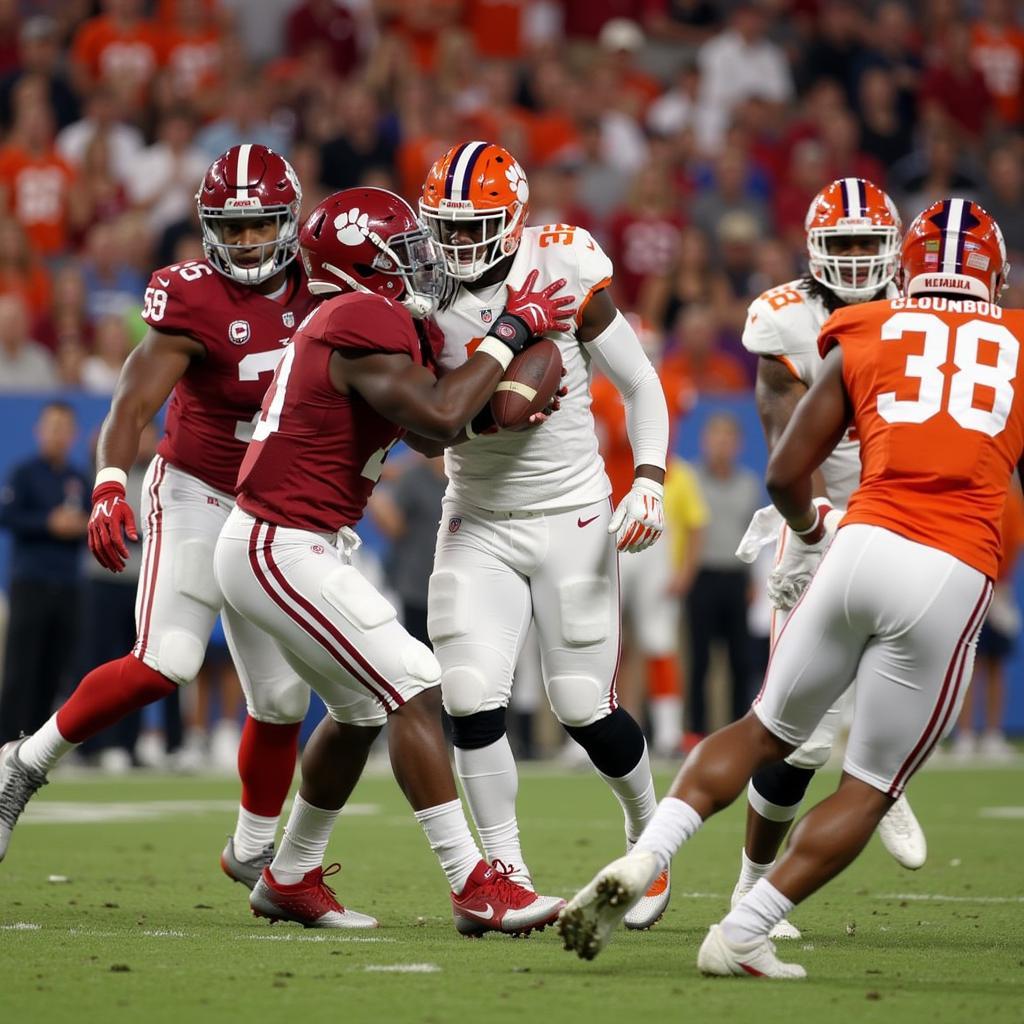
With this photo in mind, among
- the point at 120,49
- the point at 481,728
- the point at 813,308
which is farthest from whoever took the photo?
the point at 120,49

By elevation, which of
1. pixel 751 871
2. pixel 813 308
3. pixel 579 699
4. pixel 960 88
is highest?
pixel 960 88

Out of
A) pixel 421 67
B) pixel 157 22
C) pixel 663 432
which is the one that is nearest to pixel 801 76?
pixel 421 67

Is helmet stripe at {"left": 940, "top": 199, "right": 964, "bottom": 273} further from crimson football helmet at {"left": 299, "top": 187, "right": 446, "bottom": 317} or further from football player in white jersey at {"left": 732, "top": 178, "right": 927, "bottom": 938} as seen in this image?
crimson football helmet at {"left": 299, "top": 187, "right": 446, "bottom": 317}

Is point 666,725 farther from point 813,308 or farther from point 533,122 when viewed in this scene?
point 813,308

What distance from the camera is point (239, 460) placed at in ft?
18.2

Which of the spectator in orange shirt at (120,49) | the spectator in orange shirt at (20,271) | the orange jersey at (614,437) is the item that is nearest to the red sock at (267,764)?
the orange jersey at (614,437)

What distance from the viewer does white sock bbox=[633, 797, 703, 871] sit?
407 cm

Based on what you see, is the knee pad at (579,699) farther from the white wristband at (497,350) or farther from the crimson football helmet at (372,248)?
the crimson football helmet at (372,248)

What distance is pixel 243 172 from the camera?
213 inches

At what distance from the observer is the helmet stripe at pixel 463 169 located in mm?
4988

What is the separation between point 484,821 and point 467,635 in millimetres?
505

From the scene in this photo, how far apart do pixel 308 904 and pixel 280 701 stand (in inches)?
24.6

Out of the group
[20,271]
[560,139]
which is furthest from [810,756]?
[560,139]

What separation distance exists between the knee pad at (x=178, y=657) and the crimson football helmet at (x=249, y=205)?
3.45 feet
